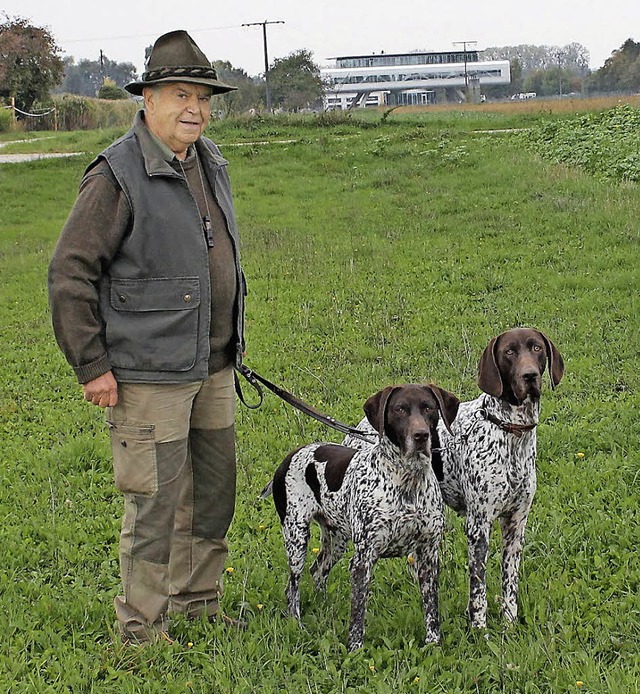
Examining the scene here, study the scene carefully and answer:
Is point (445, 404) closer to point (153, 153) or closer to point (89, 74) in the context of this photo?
point (153, 153)

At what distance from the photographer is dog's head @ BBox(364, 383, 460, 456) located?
3598mm

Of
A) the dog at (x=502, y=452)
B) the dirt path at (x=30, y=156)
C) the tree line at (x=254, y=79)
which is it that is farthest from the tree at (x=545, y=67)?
the dog at (x=502, y=452)

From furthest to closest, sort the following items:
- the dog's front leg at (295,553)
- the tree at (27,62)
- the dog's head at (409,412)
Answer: the tree at (27,62), the dog's front leg at (295,553), the dog's head at (409,412)

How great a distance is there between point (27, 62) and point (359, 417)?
138ft

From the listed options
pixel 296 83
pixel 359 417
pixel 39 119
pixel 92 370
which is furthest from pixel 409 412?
pixel 296 83

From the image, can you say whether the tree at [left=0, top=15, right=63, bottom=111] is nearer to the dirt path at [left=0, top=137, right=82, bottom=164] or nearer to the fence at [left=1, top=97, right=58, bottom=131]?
the fence at [left=1, top=97, right=58, bottom=131]

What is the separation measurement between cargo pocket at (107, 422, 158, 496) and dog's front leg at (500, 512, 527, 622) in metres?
1.58

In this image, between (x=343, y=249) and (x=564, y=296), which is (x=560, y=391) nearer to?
(x=564, y=296)

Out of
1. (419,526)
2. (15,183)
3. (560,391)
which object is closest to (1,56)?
(15,183)

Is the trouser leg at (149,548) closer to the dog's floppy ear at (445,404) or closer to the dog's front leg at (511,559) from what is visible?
the dog's floppy ear at (445,404)

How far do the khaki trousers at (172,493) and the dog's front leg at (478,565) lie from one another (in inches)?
44.2

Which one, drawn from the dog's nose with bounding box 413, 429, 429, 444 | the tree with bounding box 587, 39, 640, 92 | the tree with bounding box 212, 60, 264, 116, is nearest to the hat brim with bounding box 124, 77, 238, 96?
the dog's nose with bounding box 413, 429, 429, 444

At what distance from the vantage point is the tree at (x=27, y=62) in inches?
1668

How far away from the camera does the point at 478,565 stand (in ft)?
13.0
